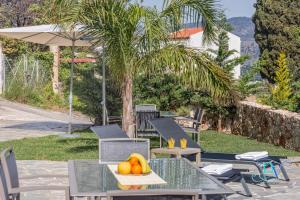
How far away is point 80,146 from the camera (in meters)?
13.6

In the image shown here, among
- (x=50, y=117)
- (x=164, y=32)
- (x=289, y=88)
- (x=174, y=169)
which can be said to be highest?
(x=164, y=32)

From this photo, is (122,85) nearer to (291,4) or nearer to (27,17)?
(27,17)

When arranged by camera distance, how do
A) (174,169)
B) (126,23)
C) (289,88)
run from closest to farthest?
(174,169) < (126,23) < (289,88)

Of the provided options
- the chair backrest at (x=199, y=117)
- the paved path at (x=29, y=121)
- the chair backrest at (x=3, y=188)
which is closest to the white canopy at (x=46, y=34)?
the paved path at (x=29, y=121)

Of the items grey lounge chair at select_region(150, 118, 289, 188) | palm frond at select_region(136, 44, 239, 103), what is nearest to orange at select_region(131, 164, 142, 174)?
grey lounge chair at select_region(150, 118, 289, 188)

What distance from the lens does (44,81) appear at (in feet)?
86.0

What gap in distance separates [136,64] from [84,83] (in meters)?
5.67

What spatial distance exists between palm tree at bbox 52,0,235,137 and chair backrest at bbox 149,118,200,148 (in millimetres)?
2085

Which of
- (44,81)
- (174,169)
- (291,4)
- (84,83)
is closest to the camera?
(174,169)

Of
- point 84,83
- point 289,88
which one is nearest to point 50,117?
point 84,83

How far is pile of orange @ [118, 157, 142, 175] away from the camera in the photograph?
5.40 metres

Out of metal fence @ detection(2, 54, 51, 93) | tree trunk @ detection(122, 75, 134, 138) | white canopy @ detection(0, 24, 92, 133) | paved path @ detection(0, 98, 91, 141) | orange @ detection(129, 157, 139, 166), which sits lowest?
paved path @ detection(0, 98, 91, 141)

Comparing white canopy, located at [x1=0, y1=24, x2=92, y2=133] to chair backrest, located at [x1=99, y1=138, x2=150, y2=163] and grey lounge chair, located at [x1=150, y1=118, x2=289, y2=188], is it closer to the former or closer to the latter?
grey lounge chair, located at [x1=150, y1=118, x2=289, y2=188]

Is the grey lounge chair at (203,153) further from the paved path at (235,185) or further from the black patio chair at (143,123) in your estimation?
the black patio chair at (143,123)
